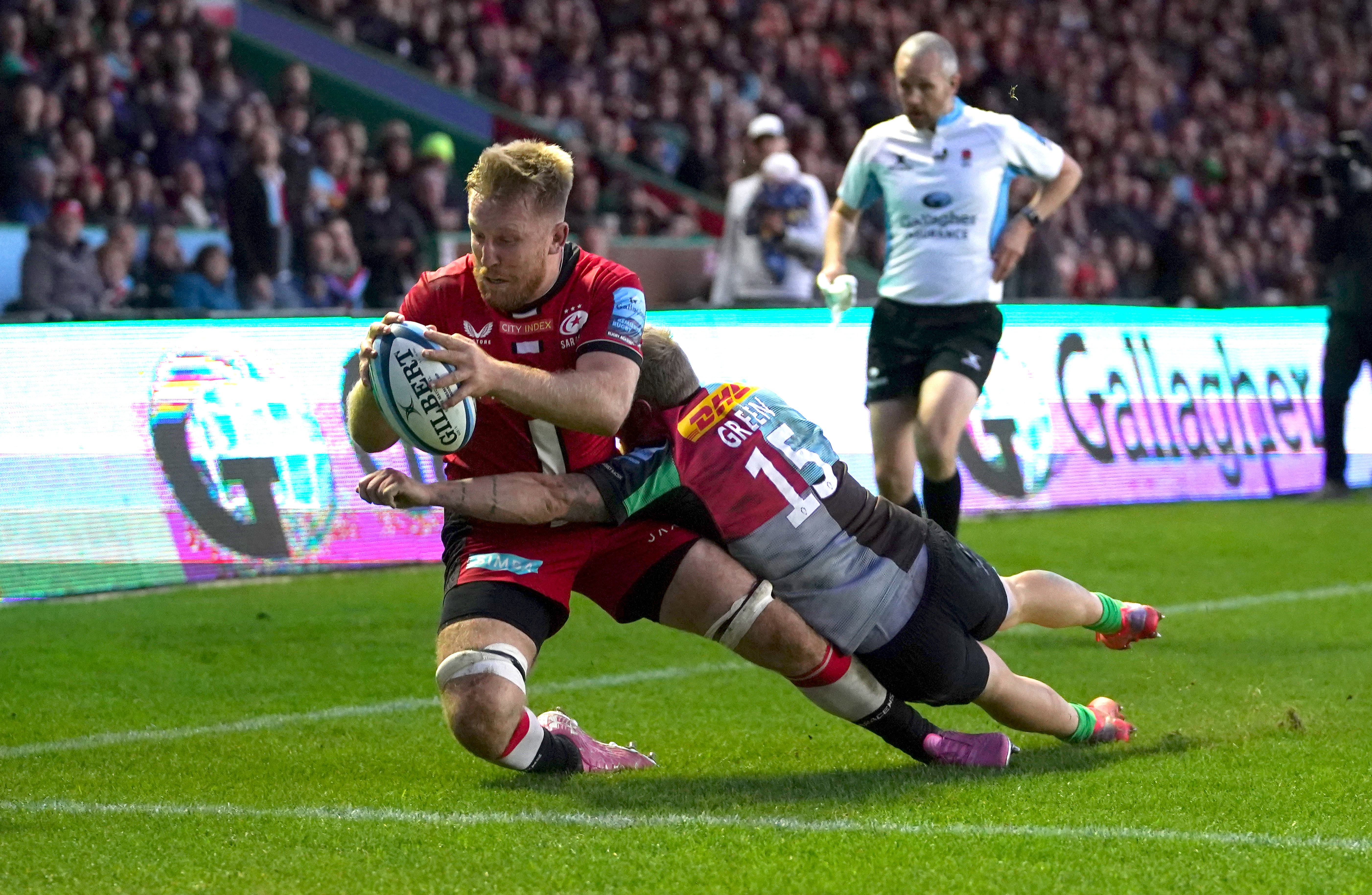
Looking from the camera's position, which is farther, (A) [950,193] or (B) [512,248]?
(A) [950,193]

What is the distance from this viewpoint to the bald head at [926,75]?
7637mm

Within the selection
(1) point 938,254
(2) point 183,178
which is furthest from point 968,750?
(2) point 183,178

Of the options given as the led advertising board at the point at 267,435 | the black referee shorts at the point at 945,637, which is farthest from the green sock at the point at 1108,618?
the led advertising board at the point at 267,435

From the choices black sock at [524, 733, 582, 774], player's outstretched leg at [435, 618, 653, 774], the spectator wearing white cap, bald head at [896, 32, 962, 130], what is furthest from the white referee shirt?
the spectator wearing white cap

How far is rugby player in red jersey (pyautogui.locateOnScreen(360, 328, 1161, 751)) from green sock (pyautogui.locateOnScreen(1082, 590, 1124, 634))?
1.61 feet

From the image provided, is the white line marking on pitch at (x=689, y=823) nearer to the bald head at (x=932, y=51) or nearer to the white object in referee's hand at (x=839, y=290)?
the white object in referee's hand at (x=839, y=290)

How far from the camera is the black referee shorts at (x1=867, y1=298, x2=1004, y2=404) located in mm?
7789

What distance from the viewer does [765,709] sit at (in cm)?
605

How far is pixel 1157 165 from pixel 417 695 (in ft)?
61.7

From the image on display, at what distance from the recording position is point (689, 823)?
4305 mm

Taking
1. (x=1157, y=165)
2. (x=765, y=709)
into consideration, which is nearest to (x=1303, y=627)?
(x=765, y=709)

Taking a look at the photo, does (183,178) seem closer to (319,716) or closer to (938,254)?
(938,254)

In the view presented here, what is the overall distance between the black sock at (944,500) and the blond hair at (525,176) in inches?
134

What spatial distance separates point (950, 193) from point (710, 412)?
130 inches
